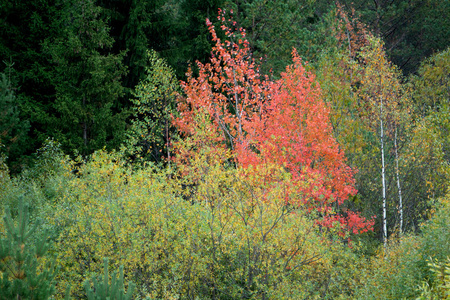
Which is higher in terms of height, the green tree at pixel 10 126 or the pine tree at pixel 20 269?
the green tree at pixel 10 126

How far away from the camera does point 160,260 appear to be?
30.5 feet

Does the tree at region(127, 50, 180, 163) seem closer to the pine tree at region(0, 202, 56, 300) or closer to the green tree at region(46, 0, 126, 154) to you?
the green tree at region(46, 0, 126, 154)

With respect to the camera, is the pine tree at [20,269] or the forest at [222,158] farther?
the forest at [222,158]

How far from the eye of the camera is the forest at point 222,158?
9195 millimetres

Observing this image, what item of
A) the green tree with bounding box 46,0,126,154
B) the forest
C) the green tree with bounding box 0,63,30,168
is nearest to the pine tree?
the forest

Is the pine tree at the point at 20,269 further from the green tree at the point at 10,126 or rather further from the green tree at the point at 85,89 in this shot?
the green tree at the point at 85,89

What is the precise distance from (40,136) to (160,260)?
489 inches

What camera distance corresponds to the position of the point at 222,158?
13477 mm

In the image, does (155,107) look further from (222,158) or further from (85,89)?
(222,158)

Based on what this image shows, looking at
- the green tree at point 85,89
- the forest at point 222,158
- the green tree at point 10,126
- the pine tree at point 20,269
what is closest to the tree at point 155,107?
the forest at point 222,158

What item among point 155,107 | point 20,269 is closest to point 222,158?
point 155,107

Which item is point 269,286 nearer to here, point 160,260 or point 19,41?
point 160,260

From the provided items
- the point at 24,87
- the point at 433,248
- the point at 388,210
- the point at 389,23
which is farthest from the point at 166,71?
the point at 389,23

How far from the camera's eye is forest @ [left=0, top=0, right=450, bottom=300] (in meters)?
9.20
